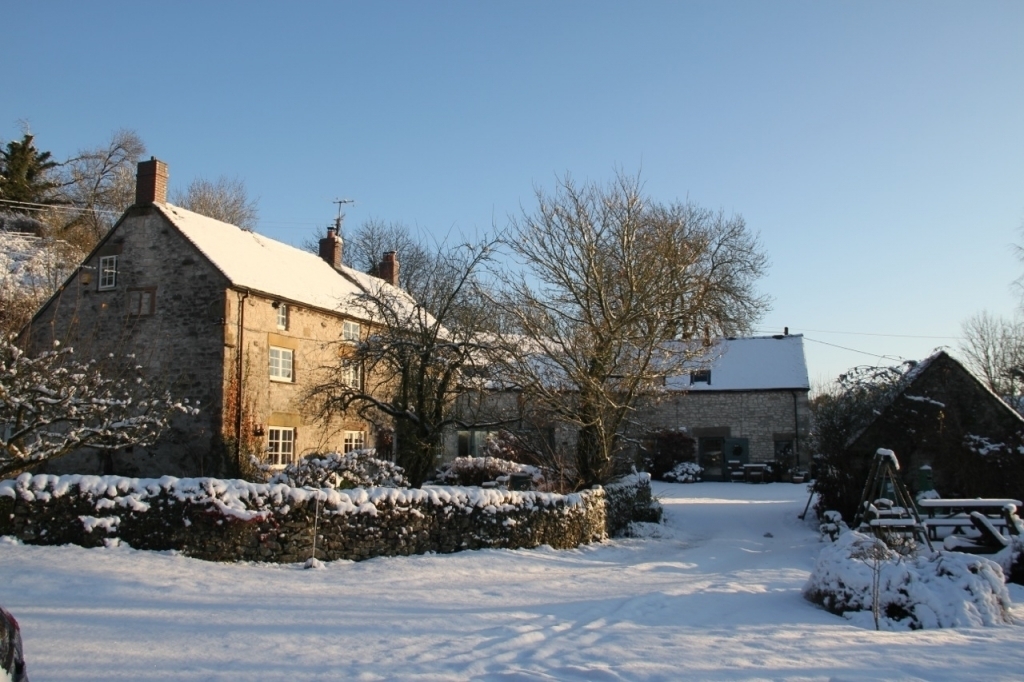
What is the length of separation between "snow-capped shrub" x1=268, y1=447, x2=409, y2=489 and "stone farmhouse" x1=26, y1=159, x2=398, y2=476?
3522 mm

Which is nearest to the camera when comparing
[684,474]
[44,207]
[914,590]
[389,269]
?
[914,590]

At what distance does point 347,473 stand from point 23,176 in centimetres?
3346

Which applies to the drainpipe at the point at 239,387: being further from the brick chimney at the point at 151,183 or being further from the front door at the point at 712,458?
the front door at the point at 712,458

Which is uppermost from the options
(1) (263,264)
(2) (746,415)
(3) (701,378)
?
(1) (263,264)

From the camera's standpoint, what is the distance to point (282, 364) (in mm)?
24562

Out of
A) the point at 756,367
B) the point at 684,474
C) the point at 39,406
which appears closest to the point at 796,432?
the point at 756,367

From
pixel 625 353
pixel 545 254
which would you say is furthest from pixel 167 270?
pixel 625 353

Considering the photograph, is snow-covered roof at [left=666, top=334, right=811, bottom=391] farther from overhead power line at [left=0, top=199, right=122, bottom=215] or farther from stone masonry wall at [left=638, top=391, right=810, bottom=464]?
overhead power line at [left=0, top=199, right=122, bottom=215]

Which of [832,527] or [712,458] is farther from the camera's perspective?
[712,458]

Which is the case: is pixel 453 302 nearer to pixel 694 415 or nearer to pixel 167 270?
pixel 167 270

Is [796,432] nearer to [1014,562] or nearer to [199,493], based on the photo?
[1014,562]

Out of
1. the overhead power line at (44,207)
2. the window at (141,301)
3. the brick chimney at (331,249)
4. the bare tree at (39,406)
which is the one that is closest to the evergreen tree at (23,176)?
the overhead power line at (44,207)

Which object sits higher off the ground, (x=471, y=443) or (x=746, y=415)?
(x=746, y=415)

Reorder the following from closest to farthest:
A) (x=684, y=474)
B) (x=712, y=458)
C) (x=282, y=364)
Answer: (x=282, y=364) → (x=684, y=474) → (x=712, y=458)
